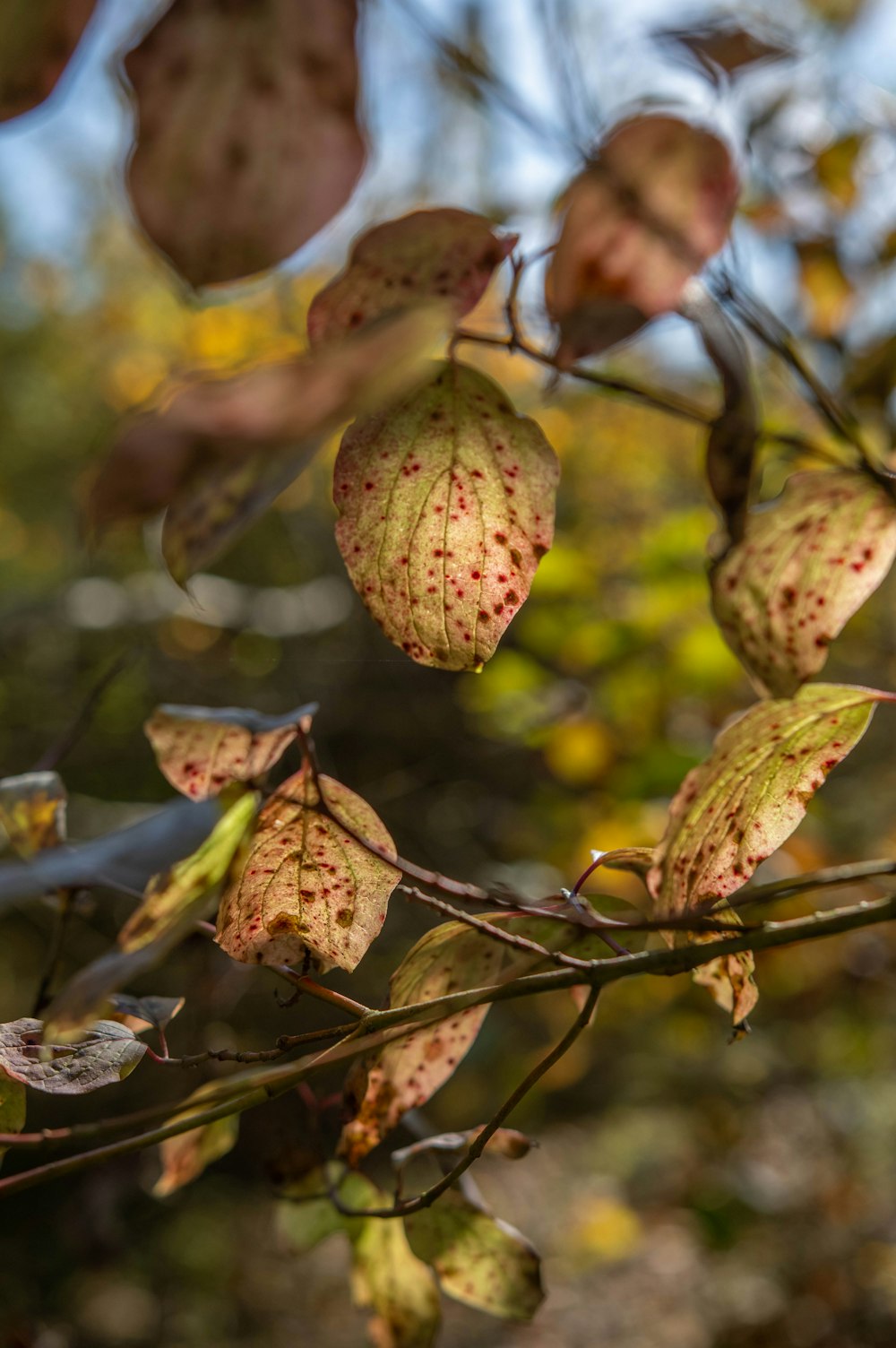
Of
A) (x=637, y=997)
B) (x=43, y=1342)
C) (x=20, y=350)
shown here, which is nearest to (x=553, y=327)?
(x=43, y=1342)

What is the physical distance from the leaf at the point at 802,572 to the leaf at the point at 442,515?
0.38ft

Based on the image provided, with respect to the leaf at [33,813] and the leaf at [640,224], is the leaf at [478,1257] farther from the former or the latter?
the leaf at [640,224]

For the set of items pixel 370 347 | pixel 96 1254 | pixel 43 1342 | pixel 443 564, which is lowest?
pixel 96 1254

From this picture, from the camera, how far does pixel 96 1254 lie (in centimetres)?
119

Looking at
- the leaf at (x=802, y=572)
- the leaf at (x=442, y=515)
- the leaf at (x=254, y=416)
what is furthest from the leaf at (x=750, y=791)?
the leaf at (x=254, y=416)

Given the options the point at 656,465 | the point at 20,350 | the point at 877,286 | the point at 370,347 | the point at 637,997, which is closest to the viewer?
the point at 370,347

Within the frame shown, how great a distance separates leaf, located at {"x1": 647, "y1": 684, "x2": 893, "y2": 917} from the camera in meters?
0.35

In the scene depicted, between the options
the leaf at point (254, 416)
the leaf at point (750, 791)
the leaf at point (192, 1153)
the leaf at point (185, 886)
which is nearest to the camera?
the leaf at point (254, 416)

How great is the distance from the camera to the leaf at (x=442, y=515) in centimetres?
33

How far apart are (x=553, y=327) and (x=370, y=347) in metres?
0.23

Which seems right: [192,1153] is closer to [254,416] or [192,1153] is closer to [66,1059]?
[66,1059]

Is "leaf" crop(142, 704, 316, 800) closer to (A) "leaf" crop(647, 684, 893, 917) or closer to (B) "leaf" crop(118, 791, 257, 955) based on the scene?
(B) "leaf" crop(118, 791, 257, 955)

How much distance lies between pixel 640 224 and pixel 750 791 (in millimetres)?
227

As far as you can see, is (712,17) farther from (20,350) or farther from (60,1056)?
(20,350)
